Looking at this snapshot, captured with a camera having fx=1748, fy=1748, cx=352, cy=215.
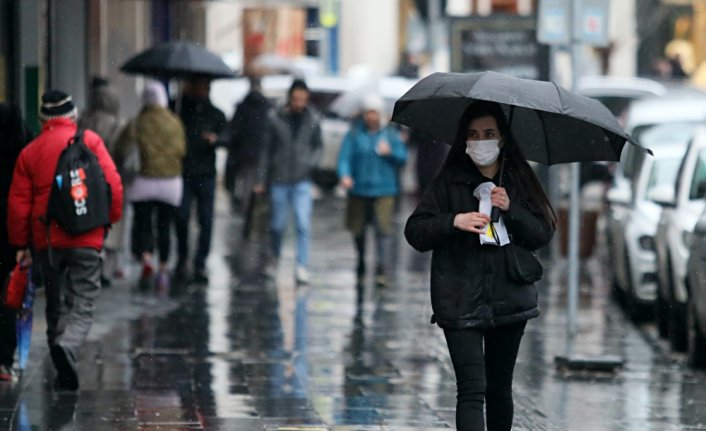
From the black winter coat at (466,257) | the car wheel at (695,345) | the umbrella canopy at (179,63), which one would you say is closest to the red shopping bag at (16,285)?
the black winter coat at (466,257)

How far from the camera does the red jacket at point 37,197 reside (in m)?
10.0

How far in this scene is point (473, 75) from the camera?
7.45m

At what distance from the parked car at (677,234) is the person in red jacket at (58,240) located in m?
4.47

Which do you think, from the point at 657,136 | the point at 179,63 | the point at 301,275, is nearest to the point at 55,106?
the point at 179,63

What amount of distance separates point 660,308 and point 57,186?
5927 millimetres

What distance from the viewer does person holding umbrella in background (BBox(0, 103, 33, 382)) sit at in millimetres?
10359

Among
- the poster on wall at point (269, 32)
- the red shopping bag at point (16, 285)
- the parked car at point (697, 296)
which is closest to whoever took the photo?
the red shopping bag at point (16, 285)

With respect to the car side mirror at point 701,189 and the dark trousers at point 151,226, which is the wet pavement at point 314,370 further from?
the car side mirror at point 701,189

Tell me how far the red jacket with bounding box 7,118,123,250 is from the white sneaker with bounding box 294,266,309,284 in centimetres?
646

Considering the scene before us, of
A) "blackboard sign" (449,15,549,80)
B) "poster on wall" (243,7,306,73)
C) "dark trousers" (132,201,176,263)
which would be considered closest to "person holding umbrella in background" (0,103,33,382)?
"dark trousers" (132,201,176,263)

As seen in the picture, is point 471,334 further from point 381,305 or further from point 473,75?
point 381,305

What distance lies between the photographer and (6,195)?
10391 millimetres

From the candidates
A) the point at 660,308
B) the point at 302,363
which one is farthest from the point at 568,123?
the point at 660,308

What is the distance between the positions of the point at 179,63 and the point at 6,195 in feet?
20.1
